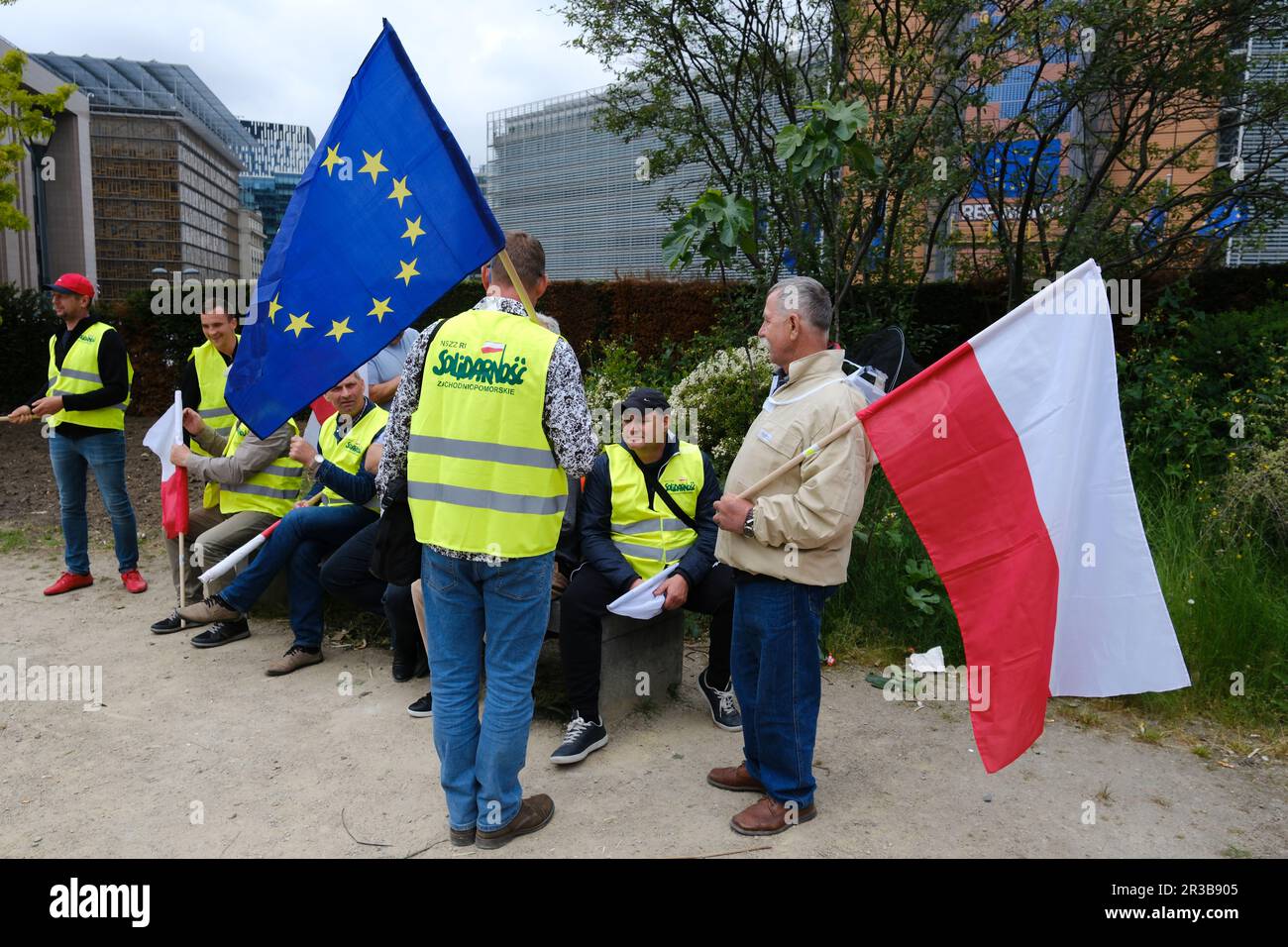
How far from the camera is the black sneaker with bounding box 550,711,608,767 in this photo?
393 cm

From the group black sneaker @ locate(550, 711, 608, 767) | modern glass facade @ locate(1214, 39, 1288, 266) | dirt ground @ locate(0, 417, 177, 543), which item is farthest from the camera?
dirt ground @ locate(0, 417, 177, 543)

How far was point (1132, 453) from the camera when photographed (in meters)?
6.60

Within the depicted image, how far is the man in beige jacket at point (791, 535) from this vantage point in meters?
3.17

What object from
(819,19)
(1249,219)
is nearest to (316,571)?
(819,19)

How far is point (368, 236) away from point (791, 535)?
182cm

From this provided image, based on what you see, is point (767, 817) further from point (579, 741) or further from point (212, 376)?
point (212, 376)

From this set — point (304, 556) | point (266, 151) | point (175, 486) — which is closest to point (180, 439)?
point (175, 486)

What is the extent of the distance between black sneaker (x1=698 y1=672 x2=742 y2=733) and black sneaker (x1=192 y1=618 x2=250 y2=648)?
2930 millimetres

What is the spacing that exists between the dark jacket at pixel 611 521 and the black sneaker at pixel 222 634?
2495 millimetres

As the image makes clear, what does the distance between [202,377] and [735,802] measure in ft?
14.2

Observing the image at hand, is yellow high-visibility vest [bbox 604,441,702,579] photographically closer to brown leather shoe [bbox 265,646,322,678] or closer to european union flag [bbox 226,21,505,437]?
european union flag [bbox 226,21,505,437]

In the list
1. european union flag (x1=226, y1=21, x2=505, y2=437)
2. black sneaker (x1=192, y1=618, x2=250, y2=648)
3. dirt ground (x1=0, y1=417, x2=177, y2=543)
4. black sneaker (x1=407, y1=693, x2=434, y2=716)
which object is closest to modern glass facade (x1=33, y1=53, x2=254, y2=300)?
dirt ground (x1=0, y1=417, x2=177, y2=543)

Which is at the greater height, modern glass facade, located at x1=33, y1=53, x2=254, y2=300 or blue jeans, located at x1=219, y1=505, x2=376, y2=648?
modern glass facade, located at x1=33, y1=53, x2=254, y2=300

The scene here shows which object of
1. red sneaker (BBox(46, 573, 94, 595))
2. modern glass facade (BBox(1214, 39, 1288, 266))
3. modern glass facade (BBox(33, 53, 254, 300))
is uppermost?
modern glass facade (BBox(33, 53, 254, 300))
